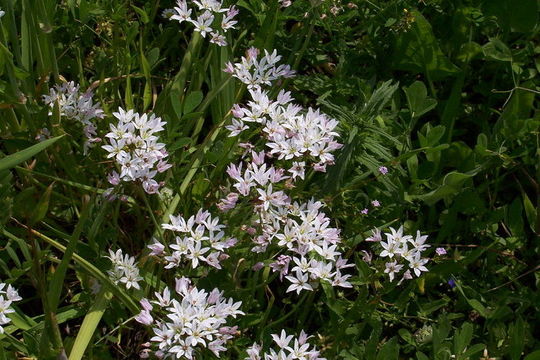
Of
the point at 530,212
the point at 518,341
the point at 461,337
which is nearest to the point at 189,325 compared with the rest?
the point at 461,337

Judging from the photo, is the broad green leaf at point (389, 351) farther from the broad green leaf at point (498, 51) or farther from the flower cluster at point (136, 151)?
the broad green leaf at point (498, 51)

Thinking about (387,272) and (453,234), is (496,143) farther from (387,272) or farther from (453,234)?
(387,272)

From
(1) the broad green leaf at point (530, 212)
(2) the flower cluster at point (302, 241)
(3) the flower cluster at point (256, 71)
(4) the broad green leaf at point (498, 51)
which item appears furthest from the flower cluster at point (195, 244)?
(4) the broad green leaf at point (498, 51)

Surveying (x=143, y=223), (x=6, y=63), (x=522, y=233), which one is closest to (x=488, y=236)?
(x=522, y=233)

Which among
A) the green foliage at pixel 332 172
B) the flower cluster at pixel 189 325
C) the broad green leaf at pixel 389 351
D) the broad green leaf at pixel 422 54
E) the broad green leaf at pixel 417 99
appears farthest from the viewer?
the broad green leaf at pixel 422 54

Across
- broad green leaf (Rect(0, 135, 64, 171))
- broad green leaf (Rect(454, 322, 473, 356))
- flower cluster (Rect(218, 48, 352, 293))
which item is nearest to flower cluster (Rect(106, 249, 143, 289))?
flower cluster (Rect(218, 48, 352, 293))
